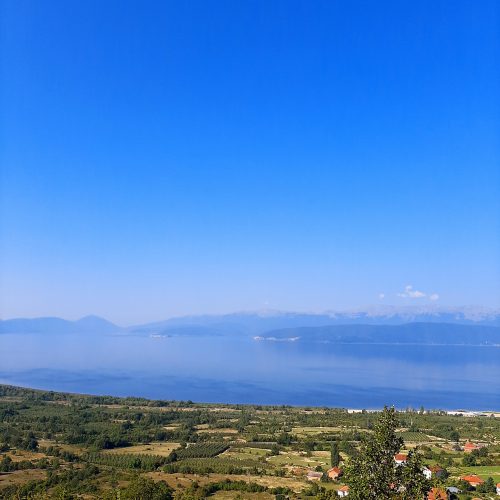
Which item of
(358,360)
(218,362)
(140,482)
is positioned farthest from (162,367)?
(140,482)

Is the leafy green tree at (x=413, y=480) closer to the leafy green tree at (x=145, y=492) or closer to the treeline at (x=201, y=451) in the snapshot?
the leafy green tree at (x=145, y=492)

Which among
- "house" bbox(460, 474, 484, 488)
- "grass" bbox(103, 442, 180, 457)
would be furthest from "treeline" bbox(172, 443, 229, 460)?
"house" bbox(460, 474, 484, 488)

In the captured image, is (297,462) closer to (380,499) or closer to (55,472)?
(55,472)

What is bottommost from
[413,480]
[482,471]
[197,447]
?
[197,447]

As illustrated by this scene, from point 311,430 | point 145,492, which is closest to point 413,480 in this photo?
point 145,492

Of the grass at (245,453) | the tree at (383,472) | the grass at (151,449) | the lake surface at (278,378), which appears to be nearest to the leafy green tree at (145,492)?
the grass at (245,453)

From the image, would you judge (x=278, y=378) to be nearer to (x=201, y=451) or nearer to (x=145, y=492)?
(x=201, y=451)
